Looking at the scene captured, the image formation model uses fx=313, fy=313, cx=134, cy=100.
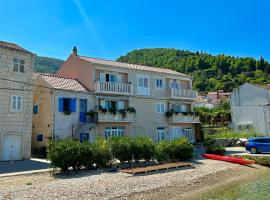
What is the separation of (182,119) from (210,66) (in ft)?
270

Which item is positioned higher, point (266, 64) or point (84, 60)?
point (266, 64)

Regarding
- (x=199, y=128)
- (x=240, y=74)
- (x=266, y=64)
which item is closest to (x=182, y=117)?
(x=199, y=128)

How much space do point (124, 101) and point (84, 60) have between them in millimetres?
6811

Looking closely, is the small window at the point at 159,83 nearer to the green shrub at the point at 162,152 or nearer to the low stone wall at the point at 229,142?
the low stone wall at the point at 229,142

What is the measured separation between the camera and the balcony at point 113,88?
114 ft

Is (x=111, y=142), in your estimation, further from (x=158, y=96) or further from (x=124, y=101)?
(x=158, y=96)

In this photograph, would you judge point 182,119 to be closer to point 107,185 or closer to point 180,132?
point 180,132

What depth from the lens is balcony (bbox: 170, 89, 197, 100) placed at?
42000 mm

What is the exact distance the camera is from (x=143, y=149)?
23.9 meters

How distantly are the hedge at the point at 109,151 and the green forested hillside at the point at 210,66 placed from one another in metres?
78.8

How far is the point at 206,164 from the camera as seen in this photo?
25.6 m

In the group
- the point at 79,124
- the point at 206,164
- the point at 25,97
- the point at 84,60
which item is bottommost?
the point at 206,164

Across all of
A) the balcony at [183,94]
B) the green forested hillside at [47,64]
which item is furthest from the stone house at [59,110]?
the green forested hillside at [47,64]

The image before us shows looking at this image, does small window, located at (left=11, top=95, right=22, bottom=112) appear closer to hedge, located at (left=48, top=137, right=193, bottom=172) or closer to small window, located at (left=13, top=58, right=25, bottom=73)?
small window, located at (left=13, top=58, right=25, bottom=73)
